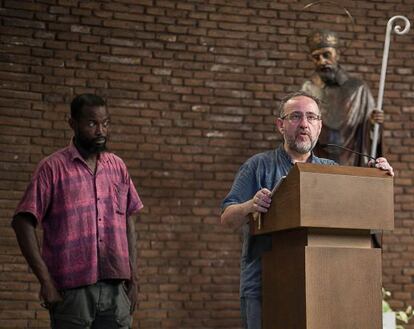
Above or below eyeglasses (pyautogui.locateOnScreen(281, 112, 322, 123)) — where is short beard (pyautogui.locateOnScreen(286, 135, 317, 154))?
below

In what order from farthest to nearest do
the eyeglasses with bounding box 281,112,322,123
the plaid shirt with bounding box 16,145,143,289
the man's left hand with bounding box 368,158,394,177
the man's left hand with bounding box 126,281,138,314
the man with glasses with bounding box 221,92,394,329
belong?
the man's left hand with bounding box 126,281,138,314 < the plaid shirt with bounding box 16,145,143,289 < the eyeglasses with bounding box 281,112,322,123 < the man with glasses with bounding box 221,92,394,329 < the man's left hand with bounding box 368,158,394,177

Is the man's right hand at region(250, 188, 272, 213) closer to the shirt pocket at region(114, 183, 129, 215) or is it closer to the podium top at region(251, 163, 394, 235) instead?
the podium top at region(251, 163, 394, 235)

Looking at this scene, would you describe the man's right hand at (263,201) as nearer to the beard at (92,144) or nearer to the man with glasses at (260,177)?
the man with glasses at (260,177)

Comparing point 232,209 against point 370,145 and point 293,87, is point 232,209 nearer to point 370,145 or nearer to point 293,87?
point 370,145

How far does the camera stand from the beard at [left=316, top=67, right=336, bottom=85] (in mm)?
6008

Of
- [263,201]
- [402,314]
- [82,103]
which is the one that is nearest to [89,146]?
[82,103]

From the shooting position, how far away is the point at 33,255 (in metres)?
3.06

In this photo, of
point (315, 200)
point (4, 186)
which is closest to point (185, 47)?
point (4, 186)

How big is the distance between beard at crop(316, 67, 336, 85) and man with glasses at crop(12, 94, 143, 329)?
9.99 feet

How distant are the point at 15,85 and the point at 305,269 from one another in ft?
13.7

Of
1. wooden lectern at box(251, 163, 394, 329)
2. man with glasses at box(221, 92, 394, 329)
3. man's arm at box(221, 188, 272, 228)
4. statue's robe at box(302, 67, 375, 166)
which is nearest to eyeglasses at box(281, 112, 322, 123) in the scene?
man with glasses at box(221, 92, 394, 329)

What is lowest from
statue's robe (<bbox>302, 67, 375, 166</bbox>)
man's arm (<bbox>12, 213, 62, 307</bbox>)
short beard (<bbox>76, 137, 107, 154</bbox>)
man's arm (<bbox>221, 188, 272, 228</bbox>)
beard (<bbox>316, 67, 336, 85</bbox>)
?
man's arm (<bbox>12, 213, 62, 307</bbox>)

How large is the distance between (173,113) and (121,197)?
3074 mm

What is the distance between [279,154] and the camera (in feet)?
9.62
